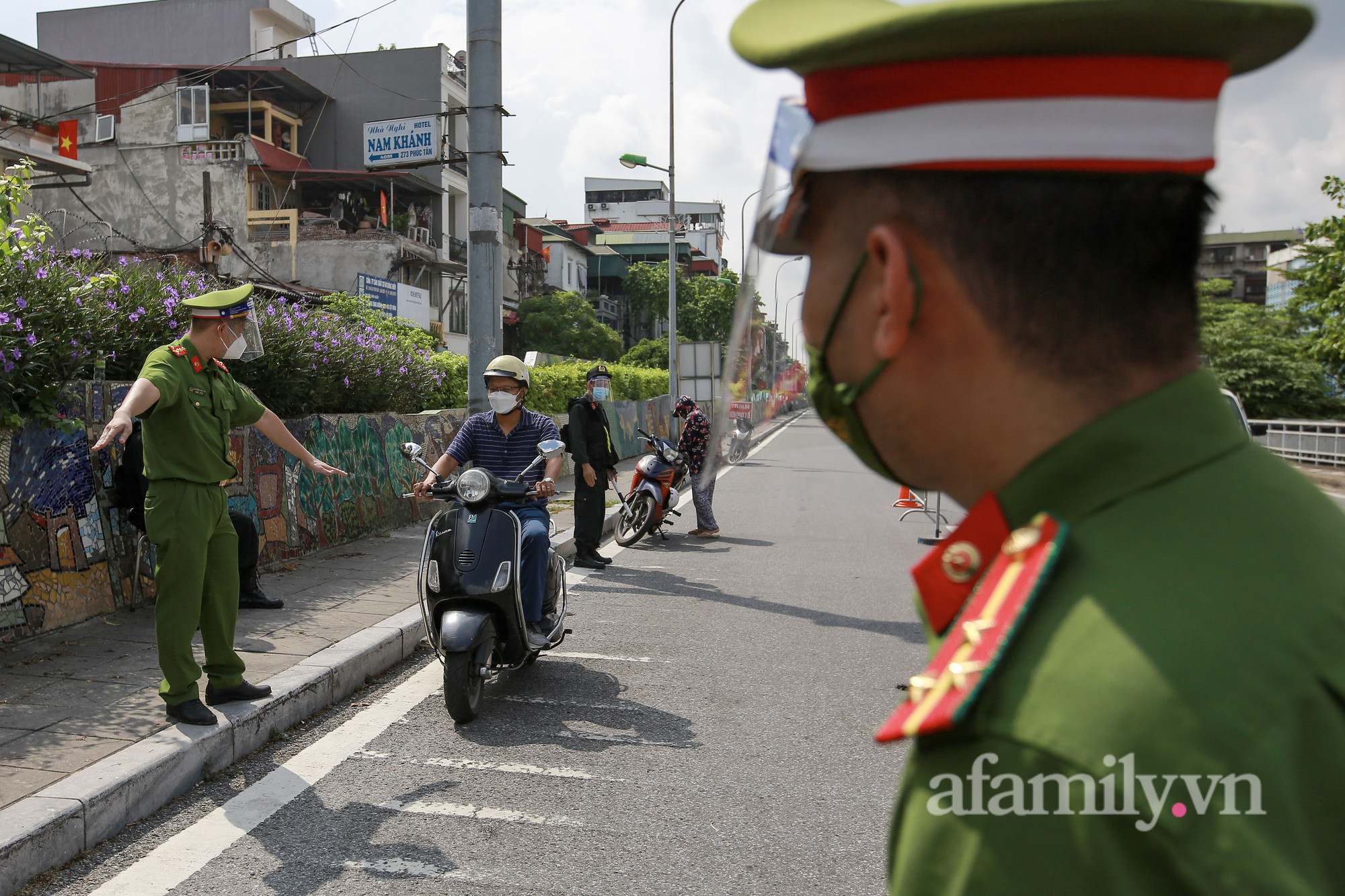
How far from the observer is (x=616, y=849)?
3428 mm

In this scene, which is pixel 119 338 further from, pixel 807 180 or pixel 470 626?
pixel 807 180

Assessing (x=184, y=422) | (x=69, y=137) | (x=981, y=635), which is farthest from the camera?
(x=69, y=137)

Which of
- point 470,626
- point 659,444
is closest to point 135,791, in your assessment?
point 470,626

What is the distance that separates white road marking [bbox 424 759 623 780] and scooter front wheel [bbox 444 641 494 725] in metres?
0.41

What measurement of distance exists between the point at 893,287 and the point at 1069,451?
201 mm

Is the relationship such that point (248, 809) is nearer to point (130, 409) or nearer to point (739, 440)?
point (130, 409)

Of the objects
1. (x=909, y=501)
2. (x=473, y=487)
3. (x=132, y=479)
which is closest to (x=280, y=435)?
(x=473, y=487)

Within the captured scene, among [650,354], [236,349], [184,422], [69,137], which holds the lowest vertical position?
[184,422]

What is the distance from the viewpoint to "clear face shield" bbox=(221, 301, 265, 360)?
4.64 metres

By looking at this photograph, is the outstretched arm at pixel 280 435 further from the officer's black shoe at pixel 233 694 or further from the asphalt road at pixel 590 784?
the asphalt road at pixel 590 784

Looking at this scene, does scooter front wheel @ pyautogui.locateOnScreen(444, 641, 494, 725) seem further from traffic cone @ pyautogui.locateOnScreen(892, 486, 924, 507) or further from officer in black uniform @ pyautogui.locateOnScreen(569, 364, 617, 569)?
traffic cone @ pyautogui.locateOnScreen(892, 486, 924, 507)

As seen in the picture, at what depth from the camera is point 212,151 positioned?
113 feet

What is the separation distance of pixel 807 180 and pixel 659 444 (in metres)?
10.3

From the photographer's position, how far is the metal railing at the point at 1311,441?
2484 centimetres
